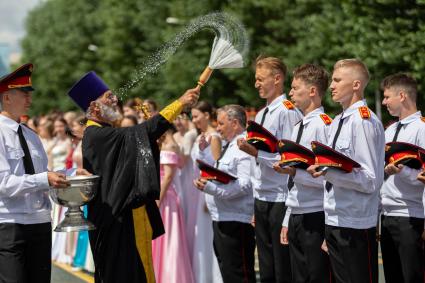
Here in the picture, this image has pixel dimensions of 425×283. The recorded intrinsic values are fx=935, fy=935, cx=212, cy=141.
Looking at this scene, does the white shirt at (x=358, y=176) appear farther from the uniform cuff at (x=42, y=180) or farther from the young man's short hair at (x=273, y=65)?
the uniform cuff at (x=42, y=180)

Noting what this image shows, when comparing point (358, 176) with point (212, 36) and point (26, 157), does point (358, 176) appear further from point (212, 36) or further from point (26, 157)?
point (212, 36)

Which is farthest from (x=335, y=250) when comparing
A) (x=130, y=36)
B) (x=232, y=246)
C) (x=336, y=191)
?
(x=130, y=36)

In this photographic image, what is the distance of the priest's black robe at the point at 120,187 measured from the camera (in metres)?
7.32

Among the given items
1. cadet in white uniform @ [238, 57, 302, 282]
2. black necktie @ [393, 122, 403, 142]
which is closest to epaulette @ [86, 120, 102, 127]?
cadet in white uniform @ [238, 57, 302, 282]

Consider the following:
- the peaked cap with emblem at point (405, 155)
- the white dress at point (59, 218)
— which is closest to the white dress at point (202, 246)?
the white dress at point (59, 218)

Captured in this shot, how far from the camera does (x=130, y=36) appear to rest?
46.7 m

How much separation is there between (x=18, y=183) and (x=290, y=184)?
2.26 meters

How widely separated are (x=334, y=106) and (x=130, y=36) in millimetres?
25566

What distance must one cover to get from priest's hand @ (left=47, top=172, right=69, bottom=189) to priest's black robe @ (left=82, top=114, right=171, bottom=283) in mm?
581

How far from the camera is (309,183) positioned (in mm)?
7445

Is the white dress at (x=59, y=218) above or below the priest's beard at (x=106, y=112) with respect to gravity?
below

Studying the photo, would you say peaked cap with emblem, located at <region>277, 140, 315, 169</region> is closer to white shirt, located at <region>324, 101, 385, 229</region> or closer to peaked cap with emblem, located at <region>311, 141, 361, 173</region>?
white shirt, located at <region>324, 101, 385, 229</region>

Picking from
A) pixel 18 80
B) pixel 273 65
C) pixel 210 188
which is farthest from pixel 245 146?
pixel 18 80

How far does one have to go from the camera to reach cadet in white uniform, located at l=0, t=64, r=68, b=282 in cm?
→ 689
